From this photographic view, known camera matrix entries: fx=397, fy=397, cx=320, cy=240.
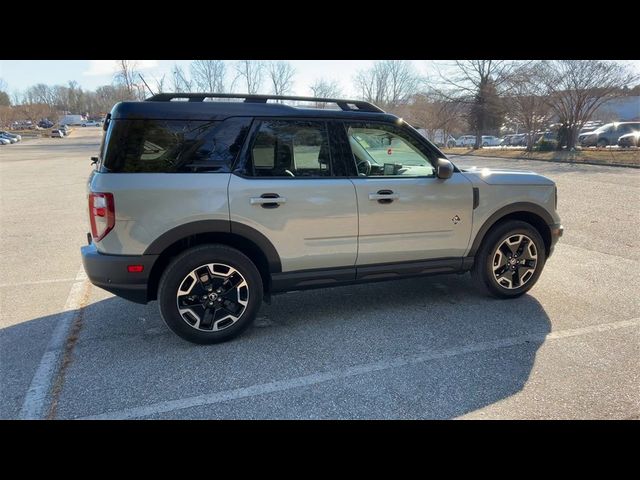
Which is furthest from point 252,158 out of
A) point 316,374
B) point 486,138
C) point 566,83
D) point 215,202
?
point 486,138

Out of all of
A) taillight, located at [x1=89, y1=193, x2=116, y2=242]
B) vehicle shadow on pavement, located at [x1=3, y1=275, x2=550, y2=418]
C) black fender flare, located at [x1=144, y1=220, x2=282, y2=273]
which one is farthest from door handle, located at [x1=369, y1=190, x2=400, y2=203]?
taillight, located at [x1=89, y1=193, x2=116, y2=242]

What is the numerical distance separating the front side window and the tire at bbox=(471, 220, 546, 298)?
1015 millimetres

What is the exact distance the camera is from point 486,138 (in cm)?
4422

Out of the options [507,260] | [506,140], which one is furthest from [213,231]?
[506,140]

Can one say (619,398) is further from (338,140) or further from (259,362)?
(338,140)

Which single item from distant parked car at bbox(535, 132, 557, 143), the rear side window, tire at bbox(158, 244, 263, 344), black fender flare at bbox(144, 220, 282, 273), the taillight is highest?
distant parked car at bbox(535, 132, 557, 143)

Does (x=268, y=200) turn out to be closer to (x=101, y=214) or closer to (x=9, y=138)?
(x=101, y=214)

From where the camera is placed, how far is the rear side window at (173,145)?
3.08m

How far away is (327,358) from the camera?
126 inches

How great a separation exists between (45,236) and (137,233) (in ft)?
16.9

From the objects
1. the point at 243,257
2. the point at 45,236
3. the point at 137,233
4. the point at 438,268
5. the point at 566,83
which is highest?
the point at 566,83

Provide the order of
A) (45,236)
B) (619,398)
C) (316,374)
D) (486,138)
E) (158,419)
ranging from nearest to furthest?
1. (158,419)
2. (619,398)
3. (316,374)
4. (45,236)
5. (486,138)

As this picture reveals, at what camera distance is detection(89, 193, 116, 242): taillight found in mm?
3027

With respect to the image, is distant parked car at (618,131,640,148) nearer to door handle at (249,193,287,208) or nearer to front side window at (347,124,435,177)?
front side window at (347,124,435,177)
